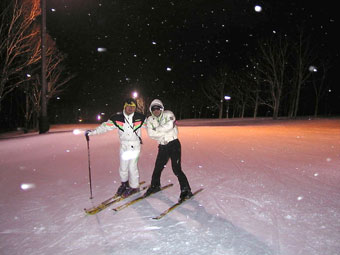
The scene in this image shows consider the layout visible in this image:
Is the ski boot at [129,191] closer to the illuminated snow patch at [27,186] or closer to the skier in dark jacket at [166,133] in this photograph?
the skier in dark jacket at [166,133]

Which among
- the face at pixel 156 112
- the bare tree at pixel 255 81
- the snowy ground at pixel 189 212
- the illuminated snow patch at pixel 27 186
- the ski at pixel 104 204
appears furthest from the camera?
the bare tree at pixel 255 81

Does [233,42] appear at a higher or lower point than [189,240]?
higher

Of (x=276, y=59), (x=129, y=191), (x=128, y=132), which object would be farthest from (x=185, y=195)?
(x=276, y=59)

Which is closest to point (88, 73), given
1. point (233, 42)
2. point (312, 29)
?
point (233, 42)

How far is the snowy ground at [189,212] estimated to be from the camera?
3.11m

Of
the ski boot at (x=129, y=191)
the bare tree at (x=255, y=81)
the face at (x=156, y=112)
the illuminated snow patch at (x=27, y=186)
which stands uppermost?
the bare tree at (x=255, y=81)

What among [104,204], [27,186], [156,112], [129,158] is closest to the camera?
[104,204]

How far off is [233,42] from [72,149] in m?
40.6

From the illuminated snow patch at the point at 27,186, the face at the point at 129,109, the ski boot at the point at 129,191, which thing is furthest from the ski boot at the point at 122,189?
the illuminated snow patch at the point at 27,186

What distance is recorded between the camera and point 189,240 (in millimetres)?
3207

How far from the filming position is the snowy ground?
311 cm

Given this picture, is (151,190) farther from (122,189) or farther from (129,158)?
(129,158)

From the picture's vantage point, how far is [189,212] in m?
4.05

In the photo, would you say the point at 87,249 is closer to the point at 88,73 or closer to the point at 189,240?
the point at 189,240
